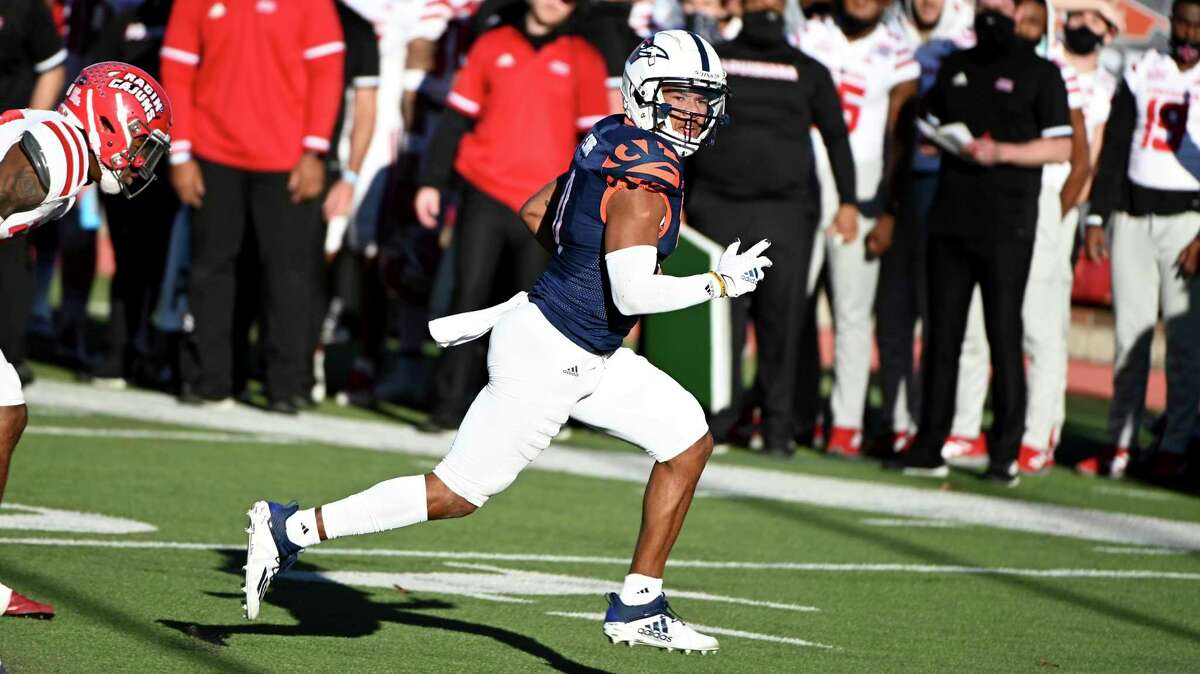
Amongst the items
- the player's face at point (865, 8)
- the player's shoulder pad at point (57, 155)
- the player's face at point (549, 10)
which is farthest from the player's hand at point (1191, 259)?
the player's shoulder pad at point (57, 155)

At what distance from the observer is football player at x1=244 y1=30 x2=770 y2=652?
5.29 metres

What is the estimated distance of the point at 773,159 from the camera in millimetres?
10461

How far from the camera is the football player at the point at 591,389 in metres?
5.29

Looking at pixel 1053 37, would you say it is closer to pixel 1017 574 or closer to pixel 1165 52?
pixel 1165 52

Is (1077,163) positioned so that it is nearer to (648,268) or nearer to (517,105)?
(517,105)

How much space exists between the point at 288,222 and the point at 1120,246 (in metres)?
4.70

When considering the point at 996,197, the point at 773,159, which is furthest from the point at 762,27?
the point at 996,197

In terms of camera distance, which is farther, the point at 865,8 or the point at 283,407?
the point at 283,407

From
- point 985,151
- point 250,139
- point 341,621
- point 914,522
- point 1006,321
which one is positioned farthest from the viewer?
point 250,139

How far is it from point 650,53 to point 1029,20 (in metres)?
4.97

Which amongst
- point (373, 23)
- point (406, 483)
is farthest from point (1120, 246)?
point (406, 483)

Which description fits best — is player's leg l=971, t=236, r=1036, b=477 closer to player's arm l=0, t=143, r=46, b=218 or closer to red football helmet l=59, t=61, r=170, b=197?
red football helmet l=59, t=61, r=170, b=197

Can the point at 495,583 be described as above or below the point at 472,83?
below

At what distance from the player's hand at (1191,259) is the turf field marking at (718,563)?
291 cm
